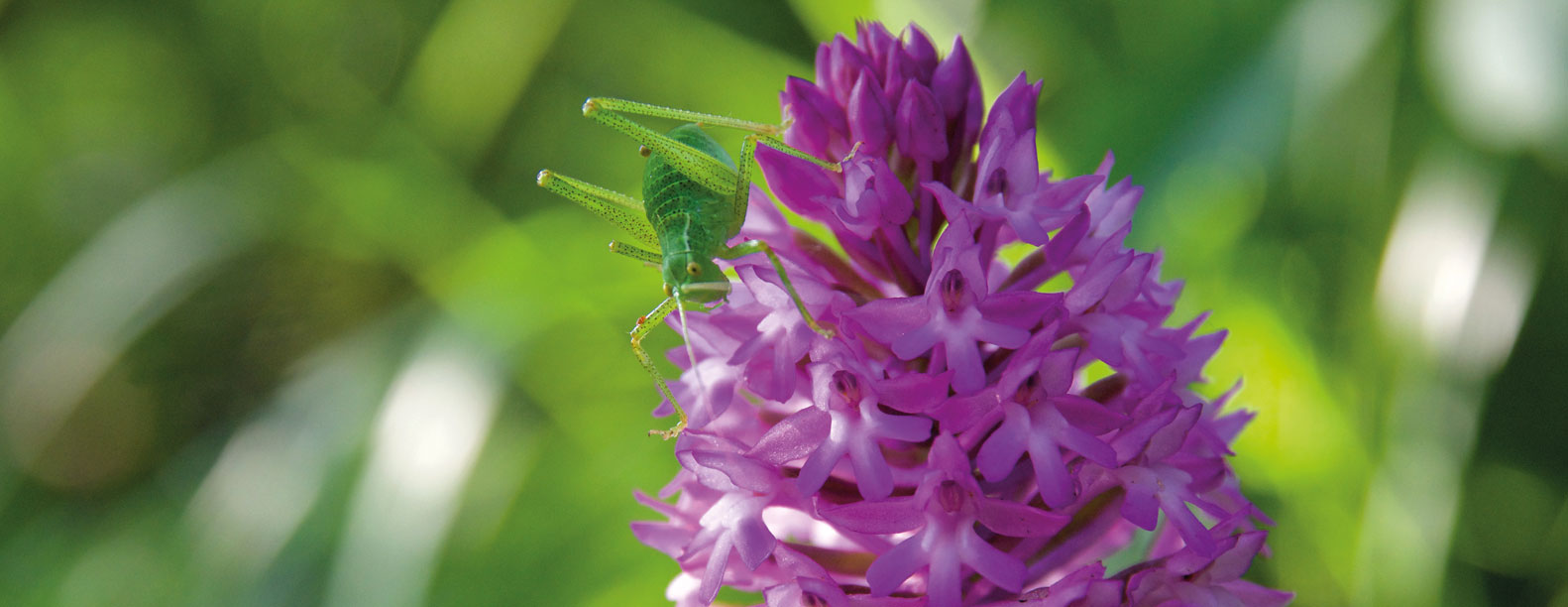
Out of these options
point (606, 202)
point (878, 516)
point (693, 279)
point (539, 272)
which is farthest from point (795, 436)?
point (539, 272)

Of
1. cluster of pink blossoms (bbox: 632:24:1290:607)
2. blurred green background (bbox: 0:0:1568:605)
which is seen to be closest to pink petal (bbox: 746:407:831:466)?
cluster of pink blossoms (bbox: 632:24:1290:607)

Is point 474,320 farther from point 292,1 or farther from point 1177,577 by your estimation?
point 1177,577

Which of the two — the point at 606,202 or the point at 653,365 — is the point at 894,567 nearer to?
the point at 653,365

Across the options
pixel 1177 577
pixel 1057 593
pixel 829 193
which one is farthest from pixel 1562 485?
pixel 829 193

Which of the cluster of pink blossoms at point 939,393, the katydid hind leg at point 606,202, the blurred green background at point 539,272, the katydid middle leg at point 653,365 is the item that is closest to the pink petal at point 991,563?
the cluster of pink blossoms at point 939,393

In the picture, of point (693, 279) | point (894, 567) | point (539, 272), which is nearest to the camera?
point (894, 567)

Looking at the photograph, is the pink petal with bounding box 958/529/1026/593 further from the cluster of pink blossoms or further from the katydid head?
the katydid head

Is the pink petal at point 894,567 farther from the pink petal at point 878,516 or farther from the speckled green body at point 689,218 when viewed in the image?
the speckled green body at point 689,218

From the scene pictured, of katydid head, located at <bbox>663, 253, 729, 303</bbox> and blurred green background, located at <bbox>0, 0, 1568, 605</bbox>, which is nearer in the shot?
katydid head, located at <bbox>663, 253, 729, 303</bbox>
